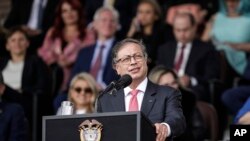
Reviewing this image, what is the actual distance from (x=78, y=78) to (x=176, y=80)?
119 cm

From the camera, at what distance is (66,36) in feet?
46.4

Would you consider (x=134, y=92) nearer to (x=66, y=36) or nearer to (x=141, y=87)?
(x=141, y=87)

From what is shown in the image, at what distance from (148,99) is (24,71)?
5.35 meters

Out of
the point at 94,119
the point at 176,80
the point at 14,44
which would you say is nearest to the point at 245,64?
the point at 176,80

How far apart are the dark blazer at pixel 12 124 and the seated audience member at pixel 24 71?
3134 millimetres

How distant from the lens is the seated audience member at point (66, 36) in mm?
13859

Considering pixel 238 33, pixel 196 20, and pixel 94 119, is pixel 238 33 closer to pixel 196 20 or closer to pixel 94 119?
pixel 196 20

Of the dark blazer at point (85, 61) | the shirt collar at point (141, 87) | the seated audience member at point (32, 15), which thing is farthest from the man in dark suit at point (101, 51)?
the shirt collar at point (141, 87)

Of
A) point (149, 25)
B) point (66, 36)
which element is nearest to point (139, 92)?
point (149, 25)

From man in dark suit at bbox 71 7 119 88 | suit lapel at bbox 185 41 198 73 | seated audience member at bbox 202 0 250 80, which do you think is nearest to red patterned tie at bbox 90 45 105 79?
man in dark suit at bbox 71 7 119 88

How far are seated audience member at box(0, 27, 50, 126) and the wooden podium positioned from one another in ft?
17.5

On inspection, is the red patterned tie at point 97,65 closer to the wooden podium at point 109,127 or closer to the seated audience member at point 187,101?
the seated audience member at point 187,101

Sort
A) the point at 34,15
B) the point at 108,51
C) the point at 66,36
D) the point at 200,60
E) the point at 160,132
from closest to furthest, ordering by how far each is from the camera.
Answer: the point at 160,132 < the point at 200,60 < the point at 108,51 < the point at 66,36 < the point at 34,15

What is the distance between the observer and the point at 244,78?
1223 centimetres
